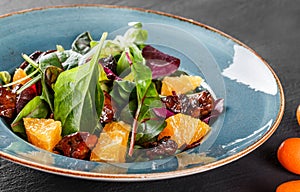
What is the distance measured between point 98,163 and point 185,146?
14.3 inches

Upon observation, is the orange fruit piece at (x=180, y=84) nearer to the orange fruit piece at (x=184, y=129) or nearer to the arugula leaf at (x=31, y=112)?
the orange fruit piece at (x=184, y=129)

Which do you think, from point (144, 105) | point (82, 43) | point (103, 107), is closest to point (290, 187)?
point (144, 105)

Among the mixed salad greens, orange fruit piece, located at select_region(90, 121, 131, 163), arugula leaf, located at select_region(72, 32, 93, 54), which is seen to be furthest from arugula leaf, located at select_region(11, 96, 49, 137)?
arugula leaf, located at select_region(72, 32, 93, 54)

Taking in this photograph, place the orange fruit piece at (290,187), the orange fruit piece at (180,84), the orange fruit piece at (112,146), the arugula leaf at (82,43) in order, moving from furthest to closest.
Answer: the arugula leaf at (82,43)
the orange fruit piece at (180,84)
the orange fruit piece at (290,187)
the orange fruit piece at (112,146)

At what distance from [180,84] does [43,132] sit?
0.63m

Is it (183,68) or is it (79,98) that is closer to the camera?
(79,98)

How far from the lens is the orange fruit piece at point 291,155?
2.05m

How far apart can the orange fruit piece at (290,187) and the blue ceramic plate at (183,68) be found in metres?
0.20

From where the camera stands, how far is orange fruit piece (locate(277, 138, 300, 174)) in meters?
2.05

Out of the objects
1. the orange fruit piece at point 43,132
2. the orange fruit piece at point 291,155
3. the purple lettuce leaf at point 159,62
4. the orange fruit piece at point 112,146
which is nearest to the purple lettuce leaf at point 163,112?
the orange fruit piece at point 112,146

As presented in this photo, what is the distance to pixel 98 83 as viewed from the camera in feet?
6.15

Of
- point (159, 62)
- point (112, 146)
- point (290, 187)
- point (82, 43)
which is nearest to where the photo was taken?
point (112, 146)

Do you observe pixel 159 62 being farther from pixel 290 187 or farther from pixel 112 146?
pixel 290 187

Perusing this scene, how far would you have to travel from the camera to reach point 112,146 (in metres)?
1.80
